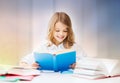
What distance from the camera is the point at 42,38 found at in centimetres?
240

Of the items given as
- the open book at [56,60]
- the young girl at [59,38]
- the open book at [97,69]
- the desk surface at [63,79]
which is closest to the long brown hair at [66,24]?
the young girl at [59,38]

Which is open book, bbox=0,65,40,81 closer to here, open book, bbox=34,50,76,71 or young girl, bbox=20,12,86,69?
open book, bbox=34,50,76,71

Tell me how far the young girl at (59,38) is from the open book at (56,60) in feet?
0.28

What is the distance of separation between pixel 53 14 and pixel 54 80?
0.70 m

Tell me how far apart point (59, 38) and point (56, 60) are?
0.93 ft

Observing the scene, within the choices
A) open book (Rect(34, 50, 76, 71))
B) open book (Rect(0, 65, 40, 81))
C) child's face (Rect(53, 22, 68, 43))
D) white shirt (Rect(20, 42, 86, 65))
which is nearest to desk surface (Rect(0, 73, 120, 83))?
open book (Rect(0, 65, 40, 81))

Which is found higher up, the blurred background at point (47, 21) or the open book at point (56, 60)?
the blurred background at point (47, 21)

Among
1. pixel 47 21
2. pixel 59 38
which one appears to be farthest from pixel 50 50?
pixel 47 21

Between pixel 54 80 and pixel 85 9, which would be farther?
pixel 85 9

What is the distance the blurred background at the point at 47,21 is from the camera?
231 cm

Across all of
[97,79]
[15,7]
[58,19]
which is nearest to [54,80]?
[97,79]

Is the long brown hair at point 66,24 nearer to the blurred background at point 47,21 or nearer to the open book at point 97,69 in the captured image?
the blurred background at point 47,21

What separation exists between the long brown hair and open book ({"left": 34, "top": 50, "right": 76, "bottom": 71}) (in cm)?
12

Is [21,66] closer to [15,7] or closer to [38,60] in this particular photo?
[38,60]
